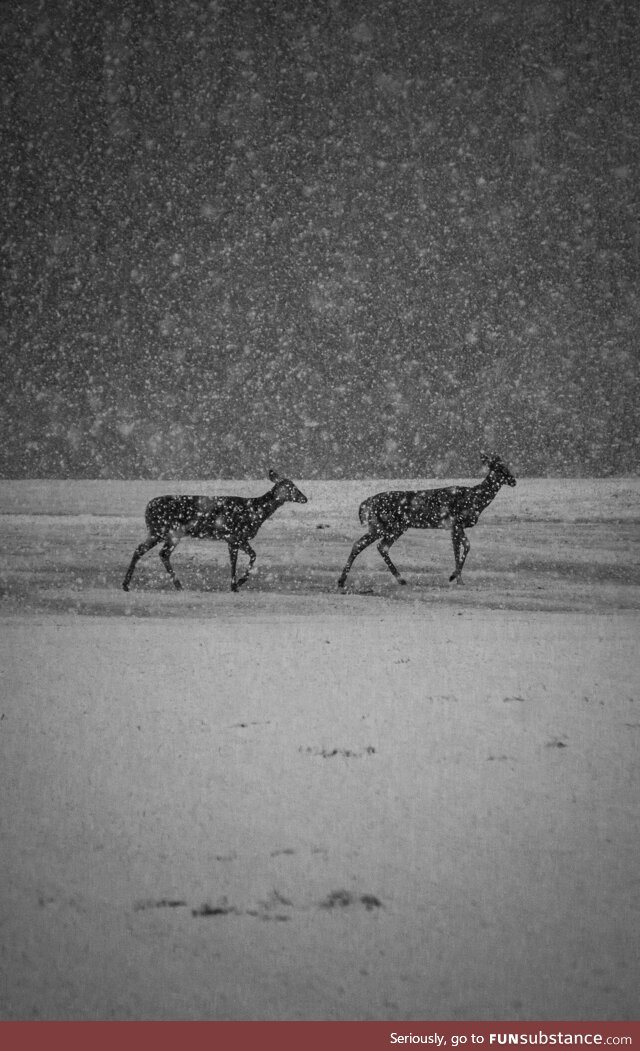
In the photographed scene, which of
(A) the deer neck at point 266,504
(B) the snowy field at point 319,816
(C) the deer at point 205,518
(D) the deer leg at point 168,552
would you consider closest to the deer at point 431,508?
(A) the deer neck at point 266,504

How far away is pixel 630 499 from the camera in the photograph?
2250 centimetres

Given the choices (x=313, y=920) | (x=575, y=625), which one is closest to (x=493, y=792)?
(x=313, y=920)

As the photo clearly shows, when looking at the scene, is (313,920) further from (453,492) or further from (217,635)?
(453,492)

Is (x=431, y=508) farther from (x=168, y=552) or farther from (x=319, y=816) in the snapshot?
(x=319, y=816)

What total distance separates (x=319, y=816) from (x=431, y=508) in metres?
9.95

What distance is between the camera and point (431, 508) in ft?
46.9

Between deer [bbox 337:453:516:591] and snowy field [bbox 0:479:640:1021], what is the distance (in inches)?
92.5

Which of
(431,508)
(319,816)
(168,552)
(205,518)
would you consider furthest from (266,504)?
(319,816)

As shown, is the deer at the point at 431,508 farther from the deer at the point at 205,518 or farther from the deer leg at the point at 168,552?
the deer leg at the point at 168,552

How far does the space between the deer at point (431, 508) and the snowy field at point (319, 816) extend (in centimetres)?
235

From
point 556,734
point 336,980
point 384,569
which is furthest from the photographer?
point 384,569

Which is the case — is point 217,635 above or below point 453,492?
below

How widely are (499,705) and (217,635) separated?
439cm

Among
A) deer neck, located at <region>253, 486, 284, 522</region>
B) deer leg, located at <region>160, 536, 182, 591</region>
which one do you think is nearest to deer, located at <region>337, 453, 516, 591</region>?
deer neck, located at <region>253, 486, 284, 522</region>
